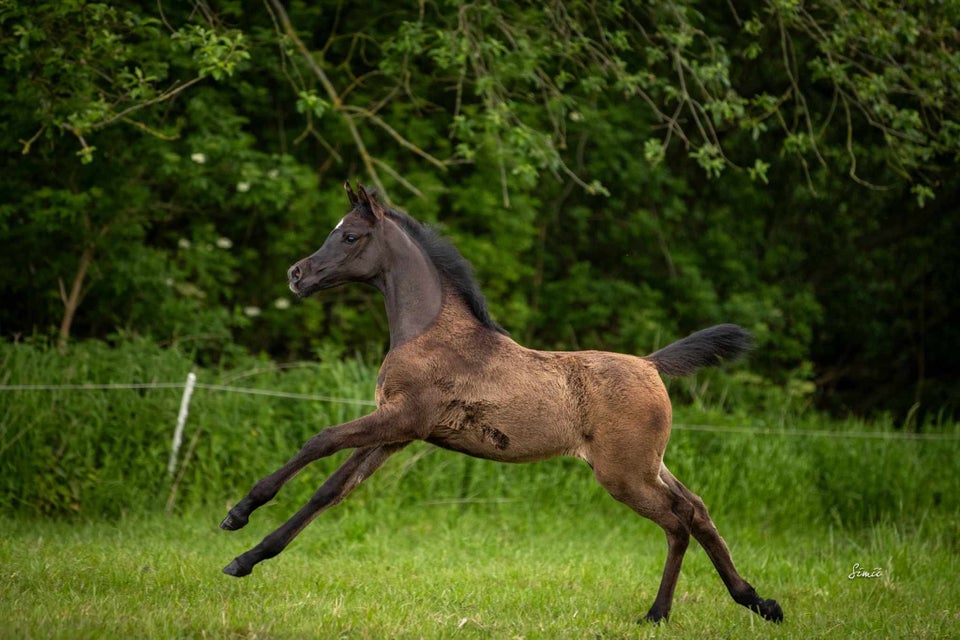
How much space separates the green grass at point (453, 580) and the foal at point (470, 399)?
0.46 meters

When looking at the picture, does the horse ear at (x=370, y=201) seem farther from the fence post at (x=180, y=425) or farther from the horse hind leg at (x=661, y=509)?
the fence post at (x=180, y=425)

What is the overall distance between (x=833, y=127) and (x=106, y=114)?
10.2 metres

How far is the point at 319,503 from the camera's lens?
5.67 meters

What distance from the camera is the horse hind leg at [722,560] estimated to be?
5977 millimetres

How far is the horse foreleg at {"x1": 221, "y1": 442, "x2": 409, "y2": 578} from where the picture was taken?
5.54 meters

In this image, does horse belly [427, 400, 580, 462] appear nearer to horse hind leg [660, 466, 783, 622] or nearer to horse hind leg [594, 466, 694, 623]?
horse hind leg [594, 466, 694, 623]

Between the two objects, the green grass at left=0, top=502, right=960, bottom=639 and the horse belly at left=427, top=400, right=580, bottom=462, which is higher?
the horse belly at left=427, top=400, right=580, bottom=462

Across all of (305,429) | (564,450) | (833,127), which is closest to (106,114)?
(305,429)

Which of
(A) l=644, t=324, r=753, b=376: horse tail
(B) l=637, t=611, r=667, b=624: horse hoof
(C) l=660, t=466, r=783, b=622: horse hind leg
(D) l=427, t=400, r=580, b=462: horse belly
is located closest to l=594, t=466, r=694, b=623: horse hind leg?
(B) l=637, t=611, r=667, b=624: horse hoof

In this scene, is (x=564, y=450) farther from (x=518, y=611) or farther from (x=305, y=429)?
(x=305, y=429)

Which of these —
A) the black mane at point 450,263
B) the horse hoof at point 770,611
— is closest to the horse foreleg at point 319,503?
the black mane at point 450,263

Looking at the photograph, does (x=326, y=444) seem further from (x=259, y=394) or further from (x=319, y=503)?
(x=259, y=394)

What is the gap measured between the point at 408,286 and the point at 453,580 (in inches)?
81.0

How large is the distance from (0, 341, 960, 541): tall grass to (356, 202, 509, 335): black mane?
3.60 metres
